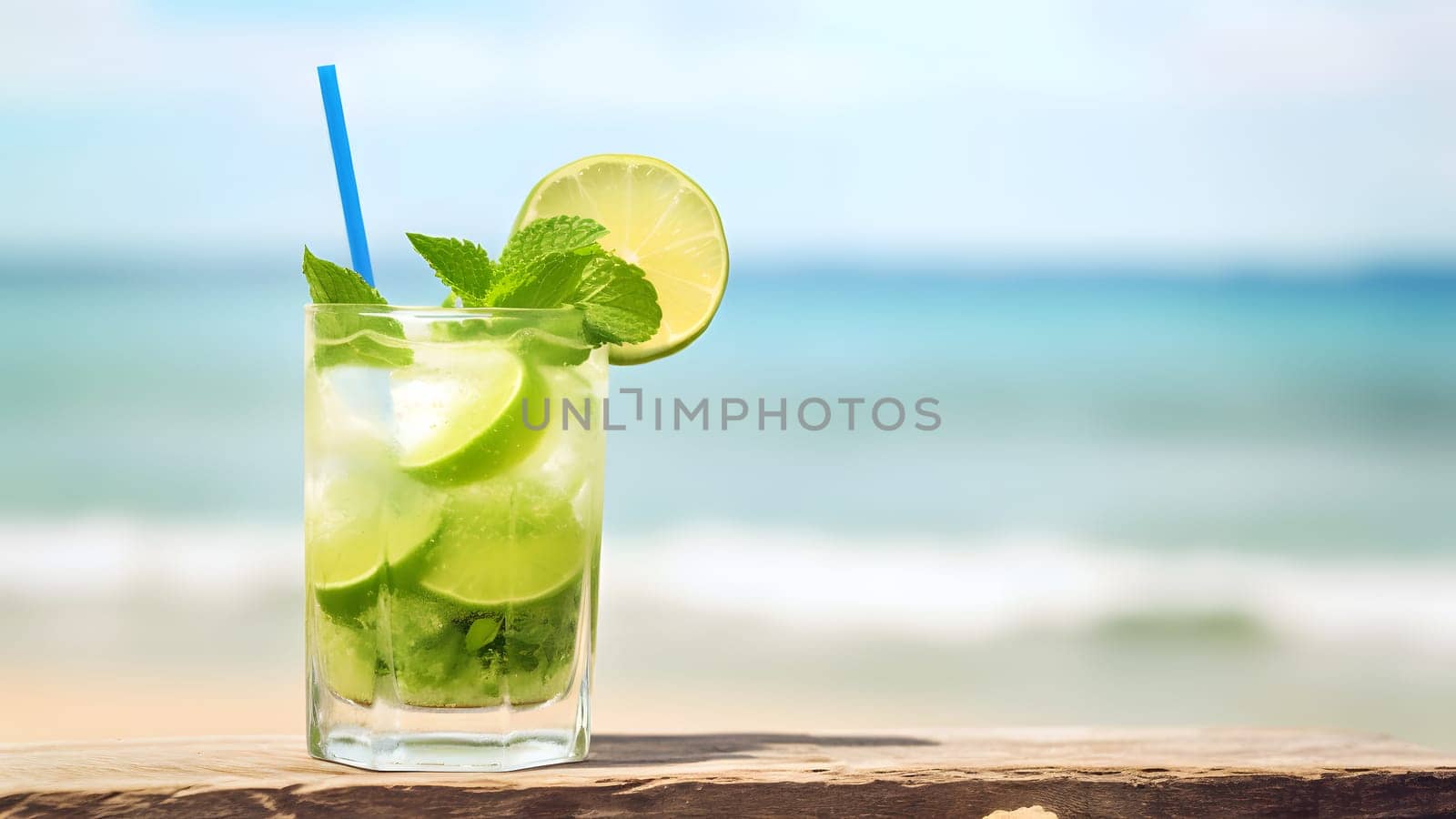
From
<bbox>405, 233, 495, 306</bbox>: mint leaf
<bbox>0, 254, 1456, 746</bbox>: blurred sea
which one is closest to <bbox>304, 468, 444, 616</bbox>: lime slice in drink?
<bbox>405, 233, 495, 306</bbox>: mint leaf

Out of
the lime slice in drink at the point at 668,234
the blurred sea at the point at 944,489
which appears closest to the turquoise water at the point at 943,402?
the blurred sea at the point at 944,489

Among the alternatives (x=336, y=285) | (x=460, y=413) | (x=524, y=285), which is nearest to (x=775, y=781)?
(x=460, y=413)

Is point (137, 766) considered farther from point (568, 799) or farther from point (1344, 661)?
point (1344, 661)

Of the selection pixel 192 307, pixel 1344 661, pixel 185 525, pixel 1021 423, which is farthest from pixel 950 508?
pixel 192 307

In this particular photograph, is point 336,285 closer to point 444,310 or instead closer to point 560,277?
point 444,310

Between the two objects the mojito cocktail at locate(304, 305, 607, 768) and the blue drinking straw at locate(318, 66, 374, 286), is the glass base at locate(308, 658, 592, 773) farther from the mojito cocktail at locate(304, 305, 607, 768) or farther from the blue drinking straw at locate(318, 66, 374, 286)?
the blue drinking straw at locate(318, 66, 374, 286)

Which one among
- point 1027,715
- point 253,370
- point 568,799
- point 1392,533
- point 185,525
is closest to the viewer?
point 568,799
